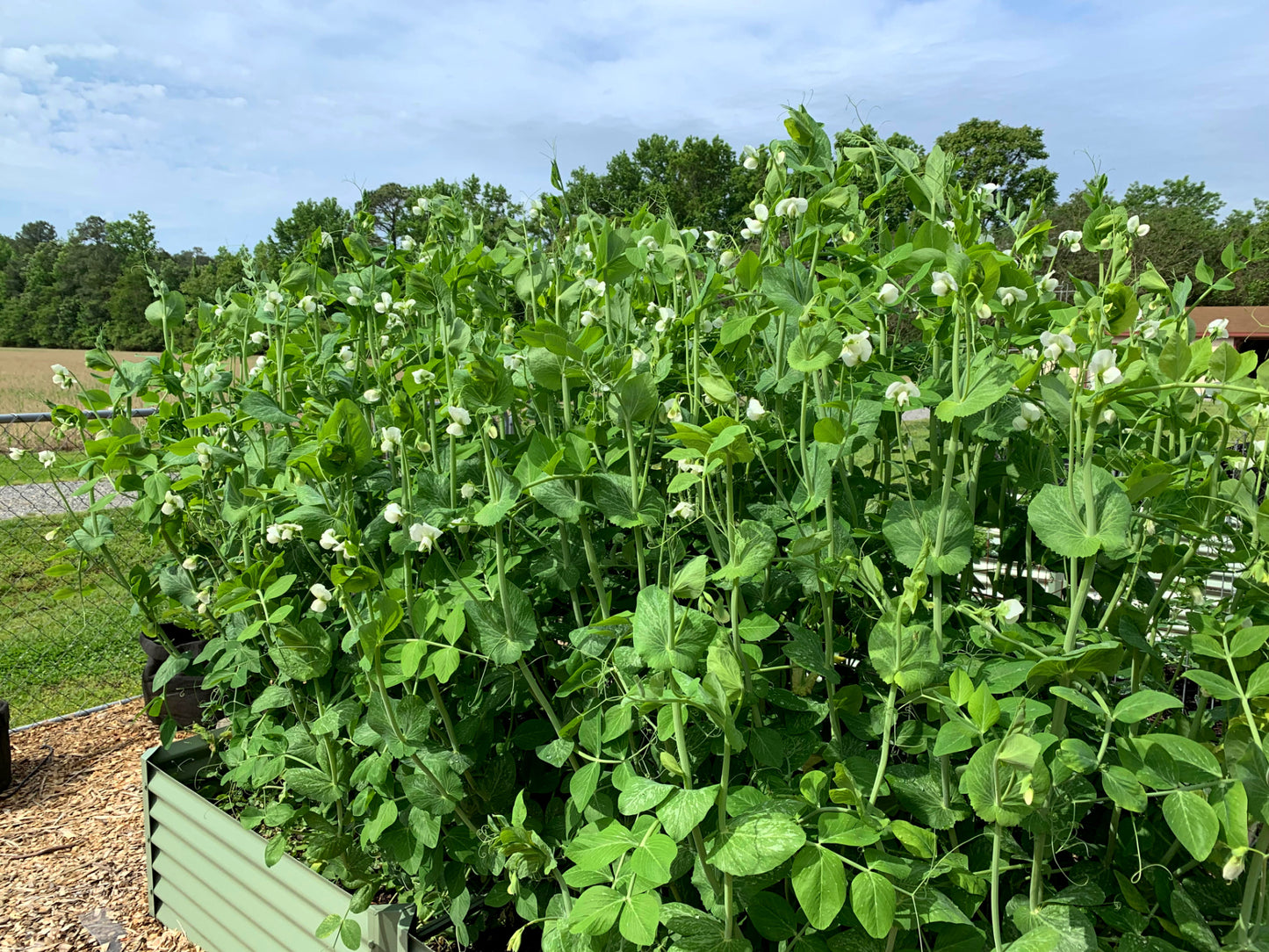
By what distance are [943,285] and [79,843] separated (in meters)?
3.50

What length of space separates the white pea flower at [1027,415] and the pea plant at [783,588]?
14 mm

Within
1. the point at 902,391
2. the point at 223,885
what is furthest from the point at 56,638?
the point at 902,391

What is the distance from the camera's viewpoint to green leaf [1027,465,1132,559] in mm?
929

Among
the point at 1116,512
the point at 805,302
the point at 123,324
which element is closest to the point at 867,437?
the point at 805,302

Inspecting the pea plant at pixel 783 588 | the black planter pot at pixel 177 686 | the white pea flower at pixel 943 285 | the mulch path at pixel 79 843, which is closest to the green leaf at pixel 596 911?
the pea plant at pixel 783 588

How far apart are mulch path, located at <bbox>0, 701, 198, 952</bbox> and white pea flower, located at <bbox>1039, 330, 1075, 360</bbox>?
280cm

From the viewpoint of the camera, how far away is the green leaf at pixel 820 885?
0.91m

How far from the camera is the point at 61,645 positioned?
4609mm

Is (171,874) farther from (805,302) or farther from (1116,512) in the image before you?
(1116,512)

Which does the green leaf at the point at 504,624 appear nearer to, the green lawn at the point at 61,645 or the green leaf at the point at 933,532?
the green leaf at the point at 933,532

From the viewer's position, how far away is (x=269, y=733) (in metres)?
1.91

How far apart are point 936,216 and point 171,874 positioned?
2718 mm

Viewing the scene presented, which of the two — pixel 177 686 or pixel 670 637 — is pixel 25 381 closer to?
pixel 177 686

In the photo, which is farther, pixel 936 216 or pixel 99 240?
pixel 99 240
